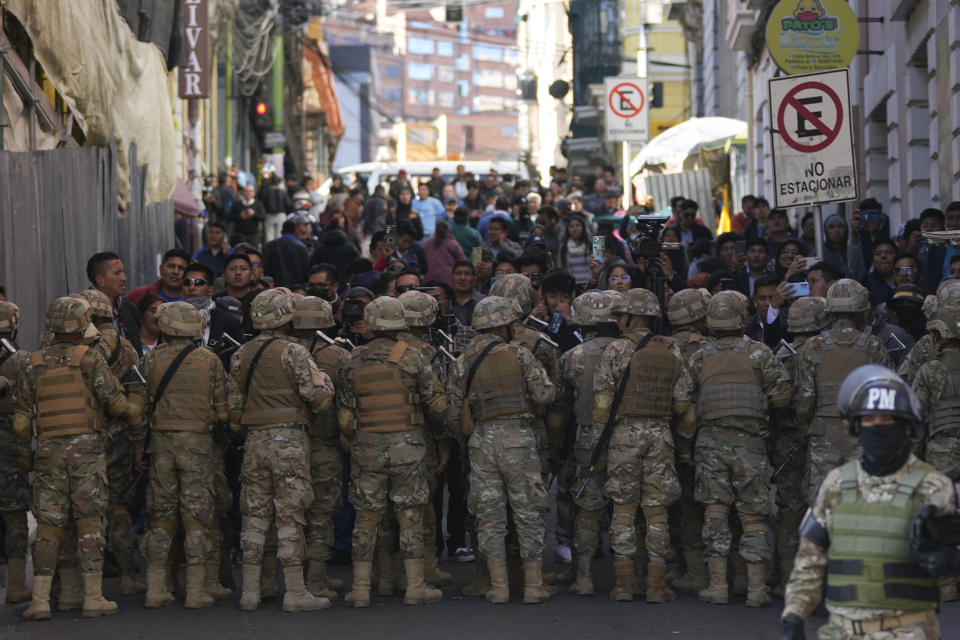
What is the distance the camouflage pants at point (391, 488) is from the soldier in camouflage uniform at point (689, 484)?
5.35 feet

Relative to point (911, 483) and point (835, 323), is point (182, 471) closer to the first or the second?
point (835, 323)

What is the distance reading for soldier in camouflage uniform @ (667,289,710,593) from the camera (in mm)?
9953

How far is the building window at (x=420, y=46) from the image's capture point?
5527 inches

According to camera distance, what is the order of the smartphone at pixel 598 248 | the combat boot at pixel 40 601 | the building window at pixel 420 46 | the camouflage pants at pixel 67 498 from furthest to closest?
1. the building window at pixel 420 46
2. the smartphone at pixel 598 248
3. the camouflage pants at pixel 67 498
4. the combat boot at pixel 40 601

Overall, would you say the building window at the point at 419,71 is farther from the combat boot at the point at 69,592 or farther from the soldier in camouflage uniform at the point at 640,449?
the combat boot at the point at 69,592

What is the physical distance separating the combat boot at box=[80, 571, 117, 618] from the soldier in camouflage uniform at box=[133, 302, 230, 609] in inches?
9.8

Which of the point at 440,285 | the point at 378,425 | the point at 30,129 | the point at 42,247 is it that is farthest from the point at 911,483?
the point at 30,129

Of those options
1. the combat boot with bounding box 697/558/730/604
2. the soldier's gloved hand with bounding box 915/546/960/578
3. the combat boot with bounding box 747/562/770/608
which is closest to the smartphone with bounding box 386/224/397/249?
the combat boot with bounding box 697/558/730/604

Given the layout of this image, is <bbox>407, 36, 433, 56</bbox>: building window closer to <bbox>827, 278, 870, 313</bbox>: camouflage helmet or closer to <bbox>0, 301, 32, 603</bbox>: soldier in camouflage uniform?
<bbox>0, 301, 32, 603</bbox>: soldier in camouflage uniform

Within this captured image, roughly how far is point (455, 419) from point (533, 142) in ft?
349

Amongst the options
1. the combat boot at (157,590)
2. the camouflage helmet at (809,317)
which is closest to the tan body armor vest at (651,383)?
the camouflage helmet at (809,317)

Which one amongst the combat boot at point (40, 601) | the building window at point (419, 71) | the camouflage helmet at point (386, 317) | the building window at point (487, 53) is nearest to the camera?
the combat boot at point (40, 601)

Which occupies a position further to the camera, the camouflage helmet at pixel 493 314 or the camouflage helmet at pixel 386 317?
the camouflage helmet at pixel 493 314

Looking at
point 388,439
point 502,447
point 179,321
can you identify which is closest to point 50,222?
point 179,321
